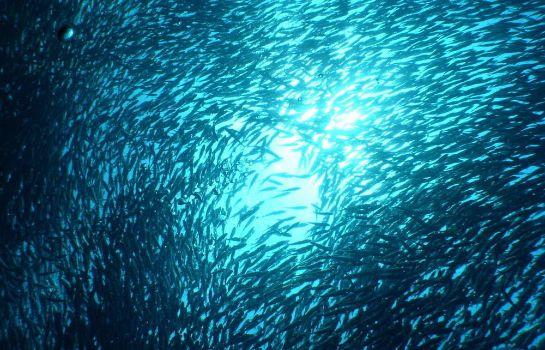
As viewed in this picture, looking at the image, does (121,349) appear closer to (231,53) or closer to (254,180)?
(254,180)

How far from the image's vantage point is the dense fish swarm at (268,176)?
174 inches

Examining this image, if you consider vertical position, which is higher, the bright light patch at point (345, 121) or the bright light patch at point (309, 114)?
the bright light patch at point (309, 114)

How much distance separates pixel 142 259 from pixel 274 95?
371cm

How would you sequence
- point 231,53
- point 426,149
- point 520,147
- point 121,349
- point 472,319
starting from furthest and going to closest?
1. point 231,53
2. point 121,349
3. point 426,149
4. point 520,147
5. point 472,319

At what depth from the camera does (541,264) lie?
3947 millimetres

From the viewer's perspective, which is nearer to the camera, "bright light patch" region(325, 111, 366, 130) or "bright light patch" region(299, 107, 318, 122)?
"bright light patch" region(325, 111, 366, 130)

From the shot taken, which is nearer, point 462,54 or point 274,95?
point 462,54

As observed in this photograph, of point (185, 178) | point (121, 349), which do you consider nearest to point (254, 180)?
point (185, 178)

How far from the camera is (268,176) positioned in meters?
5.59

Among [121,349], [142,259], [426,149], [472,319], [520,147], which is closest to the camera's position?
[472,319]

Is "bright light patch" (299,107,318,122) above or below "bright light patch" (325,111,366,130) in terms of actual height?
above

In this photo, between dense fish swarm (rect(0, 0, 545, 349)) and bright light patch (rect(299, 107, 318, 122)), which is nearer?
dense fish swarm (rect(0, 0, 545, 349))

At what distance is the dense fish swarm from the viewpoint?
4418mm

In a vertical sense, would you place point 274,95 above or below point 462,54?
above
